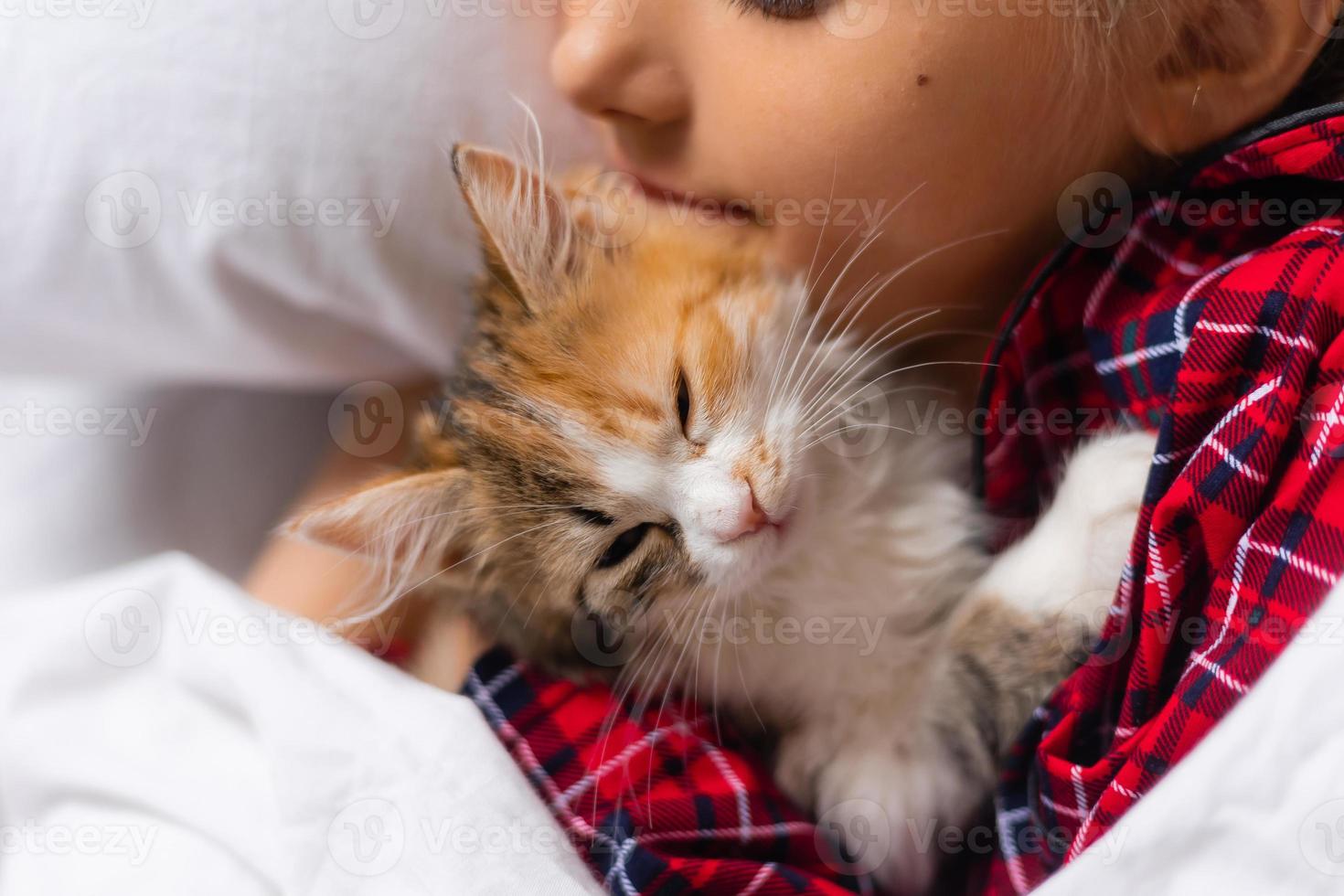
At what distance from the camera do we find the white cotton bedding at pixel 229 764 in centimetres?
96

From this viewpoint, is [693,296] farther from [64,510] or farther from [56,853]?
[64,510]

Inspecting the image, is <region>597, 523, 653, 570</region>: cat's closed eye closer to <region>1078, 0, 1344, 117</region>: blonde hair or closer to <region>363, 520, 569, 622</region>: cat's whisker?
<region>363, 520, 569, 622</region>: cat's whisker

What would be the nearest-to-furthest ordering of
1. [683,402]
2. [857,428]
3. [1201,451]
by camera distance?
[1201,451] < [683,402] < [857,428]

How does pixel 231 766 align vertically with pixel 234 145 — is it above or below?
below

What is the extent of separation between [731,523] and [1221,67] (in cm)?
64

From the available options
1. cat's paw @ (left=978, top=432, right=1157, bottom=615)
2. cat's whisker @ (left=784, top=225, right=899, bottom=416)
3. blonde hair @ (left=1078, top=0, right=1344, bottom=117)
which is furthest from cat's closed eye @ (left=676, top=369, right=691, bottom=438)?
blonde hair @ (left=1078, top=0, right=1344, bottom=117)

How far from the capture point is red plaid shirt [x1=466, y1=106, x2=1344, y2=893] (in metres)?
0.77

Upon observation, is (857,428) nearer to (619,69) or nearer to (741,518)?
(741,518)

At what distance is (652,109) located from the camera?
95 centimetres

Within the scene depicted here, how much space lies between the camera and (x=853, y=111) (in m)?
0.88

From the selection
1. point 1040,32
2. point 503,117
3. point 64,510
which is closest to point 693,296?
point 503,117

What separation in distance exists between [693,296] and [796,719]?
20.1 inches

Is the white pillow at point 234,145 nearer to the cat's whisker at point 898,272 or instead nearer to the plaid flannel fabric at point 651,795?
the cat's whisker at point 898,272

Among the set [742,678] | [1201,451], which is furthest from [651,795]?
[1201,451]
